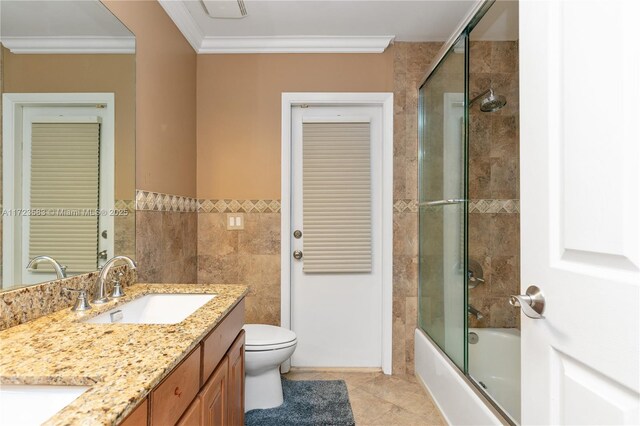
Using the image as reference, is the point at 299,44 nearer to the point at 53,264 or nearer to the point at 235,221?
the point at 235,221

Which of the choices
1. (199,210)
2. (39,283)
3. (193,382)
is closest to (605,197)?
(193,382)

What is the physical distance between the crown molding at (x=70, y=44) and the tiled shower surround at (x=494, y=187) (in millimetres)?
1722

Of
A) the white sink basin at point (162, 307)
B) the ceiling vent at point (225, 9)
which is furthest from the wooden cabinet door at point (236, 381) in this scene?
the ceiling vent at point (225, 9)

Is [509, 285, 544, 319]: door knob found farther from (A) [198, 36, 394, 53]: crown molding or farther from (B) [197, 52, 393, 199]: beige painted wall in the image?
(A) [198, 36, 394, 53]: crown molding

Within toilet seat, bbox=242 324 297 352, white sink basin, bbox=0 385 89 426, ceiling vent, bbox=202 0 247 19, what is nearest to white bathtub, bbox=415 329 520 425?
toilet seat, bbox=242 324 297 352

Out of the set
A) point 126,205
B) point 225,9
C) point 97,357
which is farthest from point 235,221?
point 97,357

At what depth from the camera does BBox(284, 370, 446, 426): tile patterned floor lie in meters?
2.05

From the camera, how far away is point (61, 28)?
4.13 ft

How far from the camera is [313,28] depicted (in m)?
2.45

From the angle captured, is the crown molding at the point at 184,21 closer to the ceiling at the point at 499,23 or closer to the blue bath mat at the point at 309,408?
the ceiling at the point at 499,23

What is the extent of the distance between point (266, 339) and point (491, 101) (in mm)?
1848

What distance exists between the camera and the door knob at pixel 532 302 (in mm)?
838

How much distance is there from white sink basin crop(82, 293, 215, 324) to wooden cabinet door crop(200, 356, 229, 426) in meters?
0.28

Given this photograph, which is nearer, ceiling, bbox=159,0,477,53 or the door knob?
the door knob
